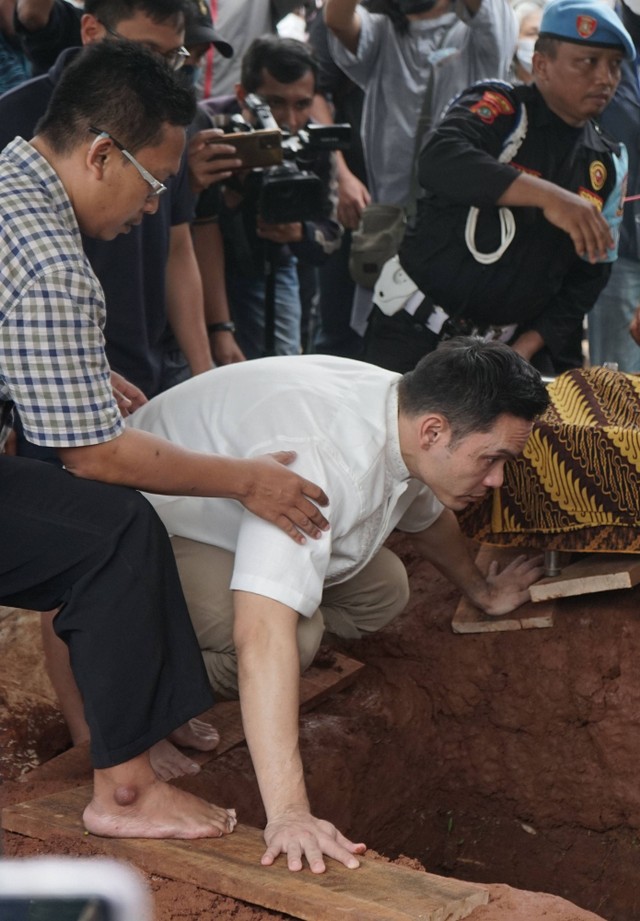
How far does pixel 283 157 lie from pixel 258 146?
20 cm

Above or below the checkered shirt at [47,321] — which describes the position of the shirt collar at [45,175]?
above

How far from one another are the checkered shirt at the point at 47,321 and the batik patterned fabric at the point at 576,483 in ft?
4.62

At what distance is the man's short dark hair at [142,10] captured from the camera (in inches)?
124

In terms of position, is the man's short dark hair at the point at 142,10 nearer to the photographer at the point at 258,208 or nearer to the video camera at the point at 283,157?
the video camera at the point at 283,157

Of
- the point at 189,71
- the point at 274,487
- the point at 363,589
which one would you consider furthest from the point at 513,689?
the point at 189,71

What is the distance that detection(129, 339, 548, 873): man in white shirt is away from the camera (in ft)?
7.77

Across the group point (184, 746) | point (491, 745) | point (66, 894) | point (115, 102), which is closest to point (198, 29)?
point (115, 102)

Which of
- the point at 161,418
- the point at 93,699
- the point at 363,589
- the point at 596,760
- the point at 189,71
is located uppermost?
the point at 189,71

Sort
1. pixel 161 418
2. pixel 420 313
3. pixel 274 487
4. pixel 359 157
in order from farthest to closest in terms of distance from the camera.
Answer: pixel 359 157 → pixel 420 313 → pixel 161 418 → pixel 274 487

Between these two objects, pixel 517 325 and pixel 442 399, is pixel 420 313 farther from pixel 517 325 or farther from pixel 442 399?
pixel 442 399

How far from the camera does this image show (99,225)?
2377 mm

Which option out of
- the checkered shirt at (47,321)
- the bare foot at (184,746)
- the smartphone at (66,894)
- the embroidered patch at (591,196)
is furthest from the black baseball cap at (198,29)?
the smartphone at (66,894)

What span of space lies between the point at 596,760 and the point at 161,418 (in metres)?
1.60

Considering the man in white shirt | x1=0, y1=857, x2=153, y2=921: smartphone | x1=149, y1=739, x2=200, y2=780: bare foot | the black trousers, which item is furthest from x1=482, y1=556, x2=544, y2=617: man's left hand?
x1=0, y1=857, x2=153, y2=921: smartphone
